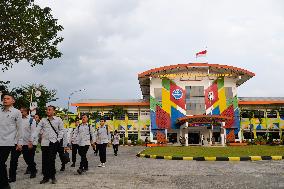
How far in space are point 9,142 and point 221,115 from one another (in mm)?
39528

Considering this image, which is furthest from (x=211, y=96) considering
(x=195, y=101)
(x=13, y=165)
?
(x=13, y=165)

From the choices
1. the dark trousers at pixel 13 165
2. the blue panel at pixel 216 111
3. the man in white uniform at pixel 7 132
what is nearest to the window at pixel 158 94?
the blue panel at pixel 216 111

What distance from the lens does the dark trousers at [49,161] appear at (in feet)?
22.2

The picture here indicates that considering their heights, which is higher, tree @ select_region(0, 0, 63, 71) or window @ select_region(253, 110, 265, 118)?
tree @ select_region(0, 0, 63, 71)

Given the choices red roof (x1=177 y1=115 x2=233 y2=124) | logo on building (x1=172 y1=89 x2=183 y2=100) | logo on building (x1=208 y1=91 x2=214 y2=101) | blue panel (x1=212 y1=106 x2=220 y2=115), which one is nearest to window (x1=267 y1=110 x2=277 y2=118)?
blue panel (x1=212 y1=106 x2=220 y2=115)

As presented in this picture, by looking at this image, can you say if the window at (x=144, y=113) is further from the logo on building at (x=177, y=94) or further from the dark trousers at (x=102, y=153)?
the dark trousers at (x=102, y=153)

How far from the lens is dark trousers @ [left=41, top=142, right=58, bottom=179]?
6.78 m

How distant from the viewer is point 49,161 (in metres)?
6.89

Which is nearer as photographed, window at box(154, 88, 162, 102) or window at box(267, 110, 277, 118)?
window at box(154, 88, 162, 102)

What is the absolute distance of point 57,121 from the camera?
7.36m

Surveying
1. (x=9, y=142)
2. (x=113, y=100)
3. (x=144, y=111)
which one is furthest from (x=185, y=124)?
(x=9, y=142)

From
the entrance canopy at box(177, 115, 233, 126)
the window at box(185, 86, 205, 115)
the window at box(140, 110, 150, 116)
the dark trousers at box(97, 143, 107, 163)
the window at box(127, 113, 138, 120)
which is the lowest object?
the dark trousers at box(97, 143, 107, 163)

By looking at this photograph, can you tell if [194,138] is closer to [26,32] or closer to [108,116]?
[108,116]

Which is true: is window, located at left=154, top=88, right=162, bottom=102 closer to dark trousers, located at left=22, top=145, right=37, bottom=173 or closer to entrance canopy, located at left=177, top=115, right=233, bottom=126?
entrance canopy, located at left=177, top=115, right=233, bottom=126
